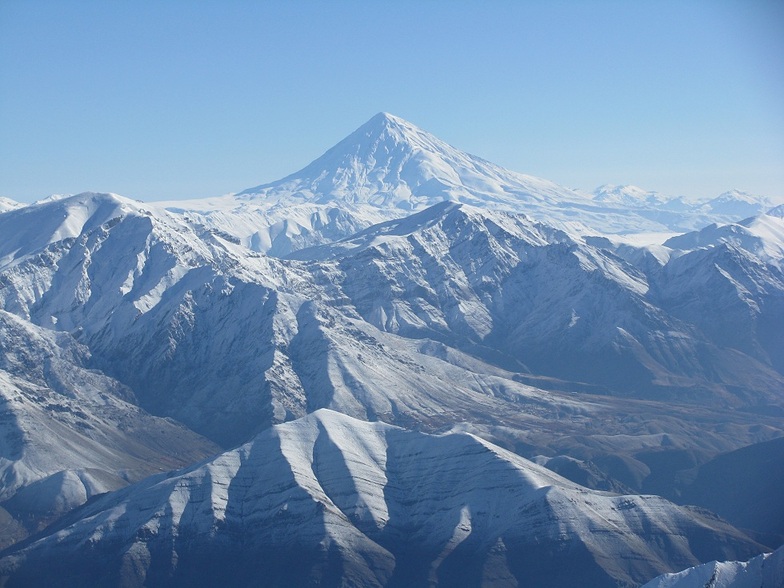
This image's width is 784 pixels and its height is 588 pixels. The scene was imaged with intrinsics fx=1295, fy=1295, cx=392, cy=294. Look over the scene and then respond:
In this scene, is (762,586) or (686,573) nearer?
(762,586)
